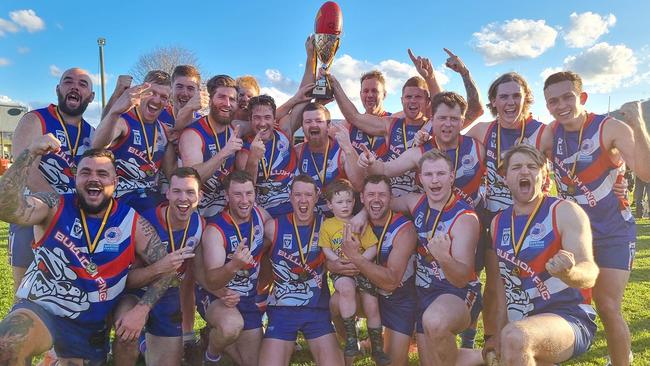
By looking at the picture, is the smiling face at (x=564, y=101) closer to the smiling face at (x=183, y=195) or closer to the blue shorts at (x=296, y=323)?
the blue shorts at (x=296, y=323)

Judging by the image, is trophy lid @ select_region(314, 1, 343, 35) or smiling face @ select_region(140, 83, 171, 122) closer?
smiling face @ select_region(140, 83, 171, 122)

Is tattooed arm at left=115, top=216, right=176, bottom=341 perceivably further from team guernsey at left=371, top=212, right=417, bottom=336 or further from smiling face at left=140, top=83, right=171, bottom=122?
team guernsey at left=371, top=212, right=417, bottom=336

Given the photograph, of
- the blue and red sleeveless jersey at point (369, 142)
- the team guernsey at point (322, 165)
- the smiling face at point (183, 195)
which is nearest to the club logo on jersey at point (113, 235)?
the smiling face at point (183, 195)

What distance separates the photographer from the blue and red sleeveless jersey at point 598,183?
13.7ft

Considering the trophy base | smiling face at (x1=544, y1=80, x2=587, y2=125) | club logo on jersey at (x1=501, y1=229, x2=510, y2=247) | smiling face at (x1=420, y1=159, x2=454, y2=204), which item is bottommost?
club logo on jersey at (x1=501, y1=229, x2=510, y2=247)

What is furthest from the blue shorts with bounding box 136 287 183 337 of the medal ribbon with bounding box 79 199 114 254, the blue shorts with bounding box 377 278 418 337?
the blue shorts with bounding box 377 278 418 337

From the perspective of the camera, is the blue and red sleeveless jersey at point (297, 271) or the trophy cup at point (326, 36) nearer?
the blue and red sleeveless jersey at point (297, 271)

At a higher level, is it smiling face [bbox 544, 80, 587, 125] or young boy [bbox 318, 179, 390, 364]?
smiling face [bbox 544, 80, 587, 125]

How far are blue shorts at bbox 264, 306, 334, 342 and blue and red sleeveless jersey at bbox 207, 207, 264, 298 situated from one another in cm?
37

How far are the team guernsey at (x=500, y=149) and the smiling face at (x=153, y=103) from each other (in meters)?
3.44

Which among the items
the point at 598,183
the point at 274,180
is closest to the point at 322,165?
the point at 274,180

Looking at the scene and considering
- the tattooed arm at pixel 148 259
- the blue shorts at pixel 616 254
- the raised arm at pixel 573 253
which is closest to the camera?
the raised arm at pixel 573 253

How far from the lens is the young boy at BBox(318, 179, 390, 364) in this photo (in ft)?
13.5

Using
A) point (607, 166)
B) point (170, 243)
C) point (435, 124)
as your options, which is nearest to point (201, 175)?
point (170, 243)
